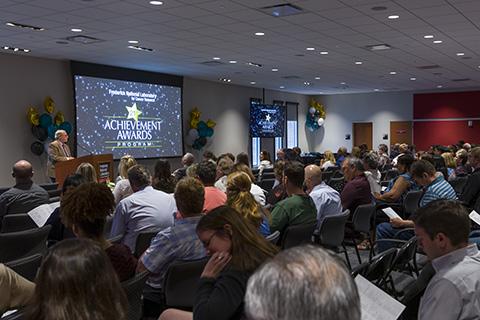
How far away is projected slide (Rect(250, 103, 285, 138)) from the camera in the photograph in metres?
18.8

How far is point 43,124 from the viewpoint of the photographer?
11.5 metres

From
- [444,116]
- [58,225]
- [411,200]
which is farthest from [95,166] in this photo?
[444,116]

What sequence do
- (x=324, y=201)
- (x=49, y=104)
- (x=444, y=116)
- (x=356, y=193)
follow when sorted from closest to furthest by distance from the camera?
(x=324, y=201)
(x=356, y=193)
(x=49, y=104)
(x=444, y=116)

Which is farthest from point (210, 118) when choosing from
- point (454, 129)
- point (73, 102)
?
point (454, 129)

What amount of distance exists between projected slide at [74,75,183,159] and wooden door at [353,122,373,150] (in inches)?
384

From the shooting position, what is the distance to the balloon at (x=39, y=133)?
11.4 meters

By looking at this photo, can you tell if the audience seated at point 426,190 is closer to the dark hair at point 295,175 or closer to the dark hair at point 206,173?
the dark hair at point 295,175

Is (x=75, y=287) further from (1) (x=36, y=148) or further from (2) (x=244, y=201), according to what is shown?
(1) (x=36, y=148)

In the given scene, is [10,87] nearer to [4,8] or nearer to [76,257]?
[4,8]

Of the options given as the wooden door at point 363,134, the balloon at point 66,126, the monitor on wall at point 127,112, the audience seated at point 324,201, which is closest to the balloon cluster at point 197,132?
the monitor on wall at point 127,112

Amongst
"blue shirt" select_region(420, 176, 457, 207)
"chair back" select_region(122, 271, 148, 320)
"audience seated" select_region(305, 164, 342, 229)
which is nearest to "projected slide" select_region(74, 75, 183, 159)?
"audience seated" select_region(305, 164, 342, 229)

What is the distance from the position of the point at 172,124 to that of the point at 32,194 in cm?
973

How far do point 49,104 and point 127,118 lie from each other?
2492 mm

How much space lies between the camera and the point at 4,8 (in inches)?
283
